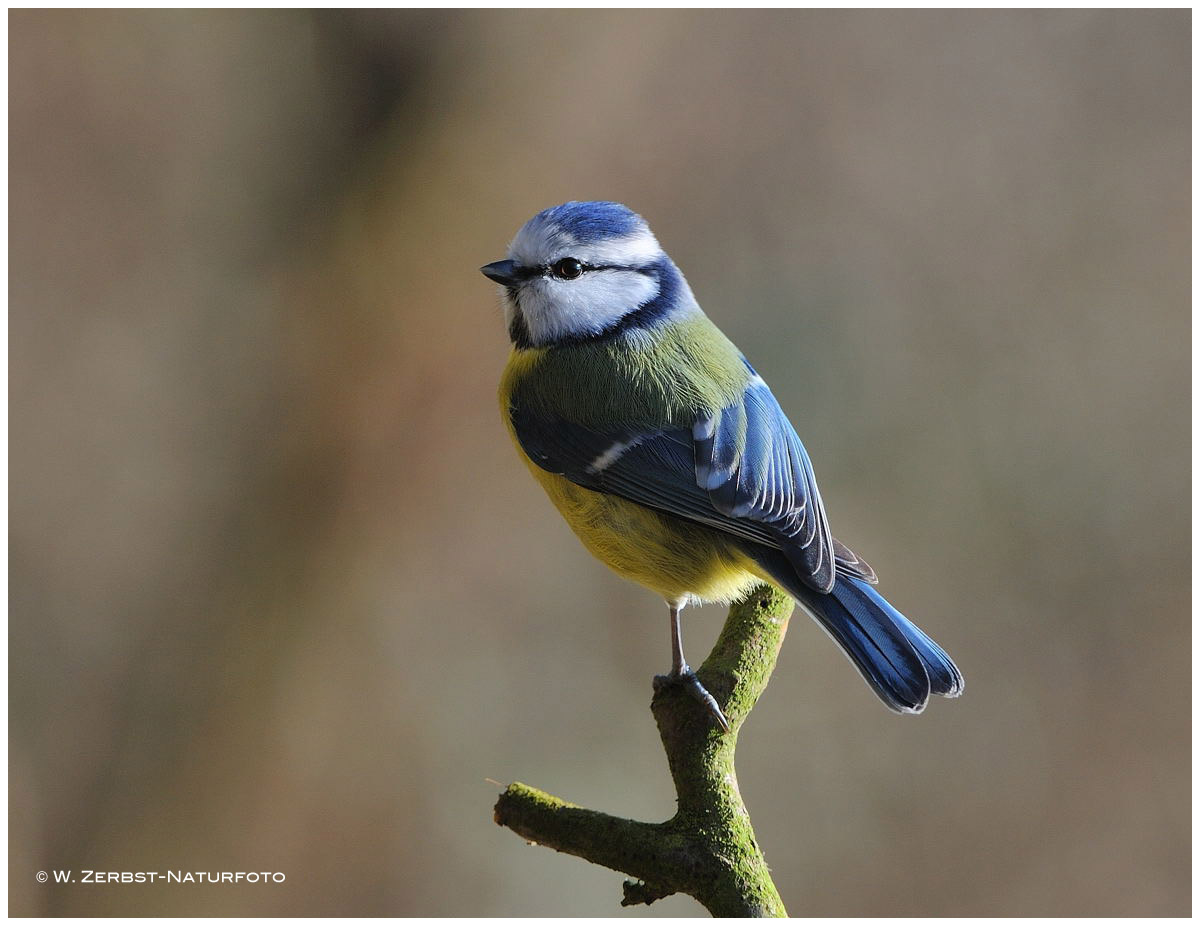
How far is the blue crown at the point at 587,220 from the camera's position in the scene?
1.61 m

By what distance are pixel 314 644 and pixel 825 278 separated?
1.83 metres

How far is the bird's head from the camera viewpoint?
162cm

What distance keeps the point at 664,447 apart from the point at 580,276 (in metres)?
0.32

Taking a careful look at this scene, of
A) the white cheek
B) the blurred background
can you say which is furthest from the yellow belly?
the blurred background

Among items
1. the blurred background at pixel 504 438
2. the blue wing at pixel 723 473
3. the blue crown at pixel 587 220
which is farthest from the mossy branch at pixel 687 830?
the blurred background at pixel 504 438

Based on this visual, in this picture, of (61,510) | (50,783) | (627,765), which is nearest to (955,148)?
(627,765)

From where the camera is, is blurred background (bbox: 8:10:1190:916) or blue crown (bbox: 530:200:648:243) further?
blurred background (bbox: 8:10:1190:916)

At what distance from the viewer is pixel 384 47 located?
10.2ft

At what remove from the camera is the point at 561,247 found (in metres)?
1.62

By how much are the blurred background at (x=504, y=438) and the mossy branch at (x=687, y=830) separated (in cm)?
151

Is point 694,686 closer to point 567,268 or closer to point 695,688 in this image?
point 695,688

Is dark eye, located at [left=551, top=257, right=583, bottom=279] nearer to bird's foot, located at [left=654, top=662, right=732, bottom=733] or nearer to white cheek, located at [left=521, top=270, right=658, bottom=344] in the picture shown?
white cheek, located at [left=521, top=270, right=658, bottom=344]

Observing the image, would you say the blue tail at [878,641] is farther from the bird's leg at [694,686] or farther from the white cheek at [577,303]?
the white cheek at [577,303]

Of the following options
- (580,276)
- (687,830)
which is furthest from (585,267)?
(687,830)
